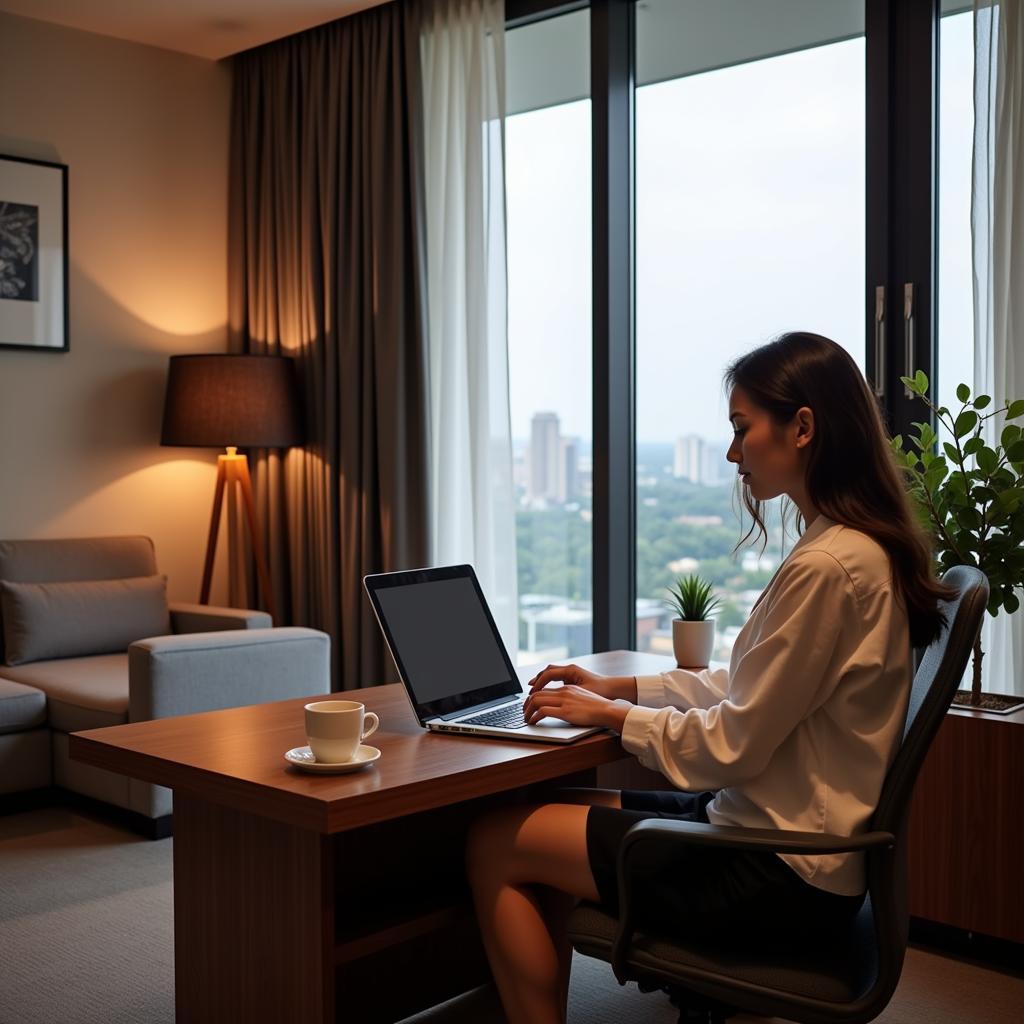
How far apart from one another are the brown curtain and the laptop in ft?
7.20

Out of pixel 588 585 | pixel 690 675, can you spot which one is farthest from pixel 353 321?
pixel 690 675

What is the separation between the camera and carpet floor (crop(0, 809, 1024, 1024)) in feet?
7.91

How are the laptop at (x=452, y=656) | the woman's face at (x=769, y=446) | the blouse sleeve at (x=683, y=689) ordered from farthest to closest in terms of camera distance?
the blouse sleeve at (x=683, y=689) < the laptop at (x=452, y=656) < the woman's face at (x=769, y=446)

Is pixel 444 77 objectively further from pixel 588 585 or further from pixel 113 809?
pixel 113 809

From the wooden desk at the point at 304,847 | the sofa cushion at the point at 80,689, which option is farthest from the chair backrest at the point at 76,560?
the wooden desk at the point at 304,847

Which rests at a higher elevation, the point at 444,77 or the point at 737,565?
the point at 444,77

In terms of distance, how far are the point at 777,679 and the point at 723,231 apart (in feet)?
8.45

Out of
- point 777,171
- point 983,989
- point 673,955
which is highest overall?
point 777,171

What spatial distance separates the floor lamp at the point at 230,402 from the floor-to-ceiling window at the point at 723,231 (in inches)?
54.7

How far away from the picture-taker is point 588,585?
165 inches

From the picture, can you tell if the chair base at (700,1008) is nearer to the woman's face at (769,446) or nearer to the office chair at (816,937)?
the office chair at (816,937)

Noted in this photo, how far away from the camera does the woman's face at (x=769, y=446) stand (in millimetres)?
1717

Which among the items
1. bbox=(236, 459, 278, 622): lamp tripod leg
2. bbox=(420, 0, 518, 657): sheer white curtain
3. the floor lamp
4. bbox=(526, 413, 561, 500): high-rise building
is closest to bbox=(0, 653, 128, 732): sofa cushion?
bbox=(236, 459, 278, 622): lamp tripod leg

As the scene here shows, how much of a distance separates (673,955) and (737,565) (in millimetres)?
2380
